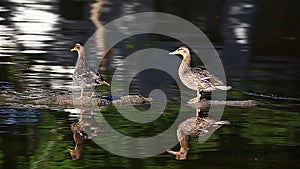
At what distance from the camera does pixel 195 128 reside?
9.45m

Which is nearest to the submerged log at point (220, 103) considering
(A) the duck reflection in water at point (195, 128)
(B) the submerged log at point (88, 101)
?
(A) the duck reflection in water at point (195, 128)

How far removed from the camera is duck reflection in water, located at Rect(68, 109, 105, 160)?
8.42 meters

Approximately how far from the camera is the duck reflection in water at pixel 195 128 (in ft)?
29.0

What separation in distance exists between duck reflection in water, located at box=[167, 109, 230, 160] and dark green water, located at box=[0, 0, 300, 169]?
104 mm

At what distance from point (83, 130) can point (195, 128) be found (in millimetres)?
1256

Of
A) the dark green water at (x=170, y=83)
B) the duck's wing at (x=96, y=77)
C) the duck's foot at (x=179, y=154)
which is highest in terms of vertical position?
the duck's wing at (x=96, y=77)

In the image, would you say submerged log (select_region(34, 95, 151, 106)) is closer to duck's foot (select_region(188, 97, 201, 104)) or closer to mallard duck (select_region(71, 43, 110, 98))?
mallard duck (select_region(71, 43, 110, 98))

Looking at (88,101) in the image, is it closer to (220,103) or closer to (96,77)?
(96,77)

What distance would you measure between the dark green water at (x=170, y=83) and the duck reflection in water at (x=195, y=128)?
10cm

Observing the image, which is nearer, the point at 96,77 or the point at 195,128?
the point at 195,128

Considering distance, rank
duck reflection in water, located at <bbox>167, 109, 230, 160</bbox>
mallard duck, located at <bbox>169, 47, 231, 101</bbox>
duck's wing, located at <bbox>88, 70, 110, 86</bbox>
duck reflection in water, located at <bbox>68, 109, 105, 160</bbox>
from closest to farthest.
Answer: duck reflection in water, located at <bbox>68, 109, 105, 160</bbox>
duck reflection in water, located at <bbox>167, 109, 230, 160</bbox>
duck's wing, located at <bbox>88, 70, 110, 86</bbox>
mallard duck, located at <bbox>169, 47, 231, 101</bbox>

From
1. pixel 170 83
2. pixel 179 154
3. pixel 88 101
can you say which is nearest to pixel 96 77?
pixel 88 101

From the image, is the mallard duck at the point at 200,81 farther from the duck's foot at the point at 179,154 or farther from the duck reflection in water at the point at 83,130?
the duck's foot at the point at 179,154

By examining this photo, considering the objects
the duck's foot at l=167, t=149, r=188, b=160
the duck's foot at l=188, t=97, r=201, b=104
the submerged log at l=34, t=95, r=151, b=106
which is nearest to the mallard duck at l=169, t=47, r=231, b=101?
the duck's foot at l=188, t=97, r=201, b=104
